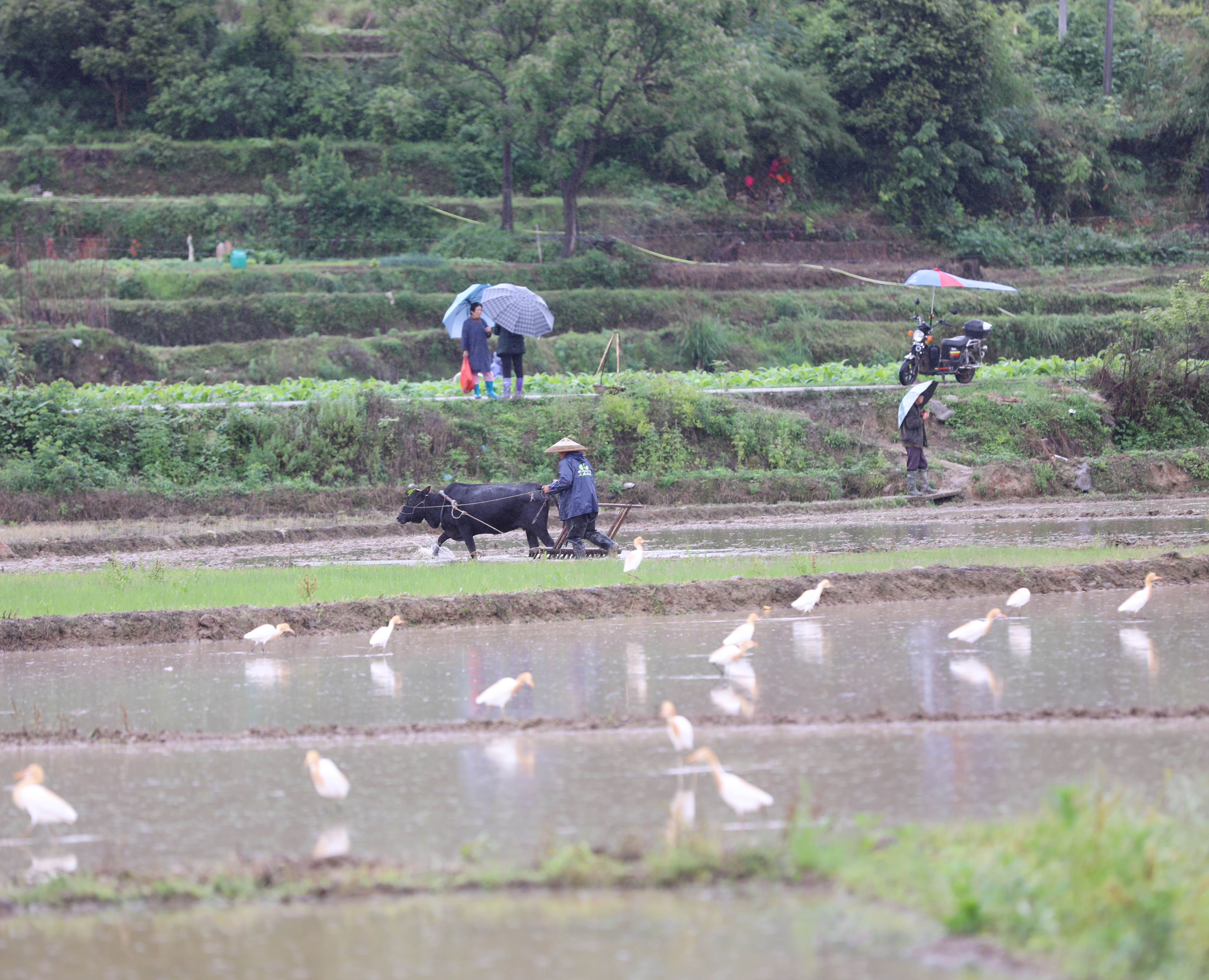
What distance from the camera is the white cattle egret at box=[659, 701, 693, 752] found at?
22.0 feet

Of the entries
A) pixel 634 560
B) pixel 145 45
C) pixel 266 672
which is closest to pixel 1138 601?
pixel 634 560

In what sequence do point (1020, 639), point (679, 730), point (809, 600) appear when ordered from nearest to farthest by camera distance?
1. point (679, 730)
2. point (1020, 639)
3. point (809, 600)

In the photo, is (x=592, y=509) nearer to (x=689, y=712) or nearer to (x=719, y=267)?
(x=689, y=712)

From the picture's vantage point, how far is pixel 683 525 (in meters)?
18.1

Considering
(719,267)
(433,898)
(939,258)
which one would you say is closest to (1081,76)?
(939,258)

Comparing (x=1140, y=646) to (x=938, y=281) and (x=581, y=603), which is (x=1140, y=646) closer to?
(x=581, y=603)

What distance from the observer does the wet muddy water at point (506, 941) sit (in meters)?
4.60

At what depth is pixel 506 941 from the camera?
4.87 metres

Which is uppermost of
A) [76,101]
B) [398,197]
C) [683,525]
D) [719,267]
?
[76,101]

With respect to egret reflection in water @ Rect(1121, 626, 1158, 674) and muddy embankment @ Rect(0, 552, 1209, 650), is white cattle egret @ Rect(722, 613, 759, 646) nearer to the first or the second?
muddy embankment @ Rect(0, 552, 1209, 650)

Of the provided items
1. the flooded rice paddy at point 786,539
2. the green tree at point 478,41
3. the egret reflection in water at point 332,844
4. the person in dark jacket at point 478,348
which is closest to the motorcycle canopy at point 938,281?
the flooded rice paddy at point 786,539

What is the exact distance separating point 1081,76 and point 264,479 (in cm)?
3665

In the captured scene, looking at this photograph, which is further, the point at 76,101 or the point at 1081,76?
the point at 1081,76

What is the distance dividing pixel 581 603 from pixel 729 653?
10.5 feet
